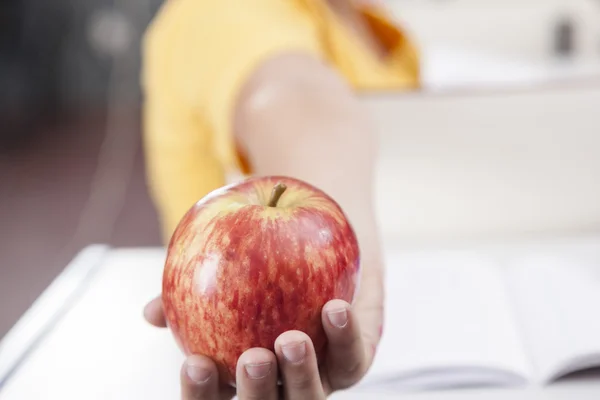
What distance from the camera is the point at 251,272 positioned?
400 mm

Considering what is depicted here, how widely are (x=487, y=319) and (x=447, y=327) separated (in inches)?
1.8

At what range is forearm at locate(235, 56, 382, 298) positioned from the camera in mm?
601

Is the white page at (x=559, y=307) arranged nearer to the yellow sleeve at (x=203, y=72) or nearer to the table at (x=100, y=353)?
the table at (x=100, y=353)

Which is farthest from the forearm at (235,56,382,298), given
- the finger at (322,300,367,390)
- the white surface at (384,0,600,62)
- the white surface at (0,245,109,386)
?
the white surface at (384,0,600,62)

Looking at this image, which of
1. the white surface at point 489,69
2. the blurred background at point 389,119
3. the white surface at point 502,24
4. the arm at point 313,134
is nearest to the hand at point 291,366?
the arm at point 313,134

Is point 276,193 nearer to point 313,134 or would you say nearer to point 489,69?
point 313,134

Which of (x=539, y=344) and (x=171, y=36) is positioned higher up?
(x=171, y=36)

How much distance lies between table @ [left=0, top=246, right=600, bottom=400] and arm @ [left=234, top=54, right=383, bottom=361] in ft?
0.58

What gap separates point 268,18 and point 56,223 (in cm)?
206

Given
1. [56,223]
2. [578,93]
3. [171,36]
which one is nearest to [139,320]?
[171,36]

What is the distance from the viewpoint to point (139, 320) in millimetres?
748

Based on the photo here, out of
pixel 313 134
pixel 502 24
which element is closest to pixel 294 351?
pixel 313 134

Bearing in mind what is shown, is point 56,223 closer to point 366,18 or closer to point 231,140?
point 366,18

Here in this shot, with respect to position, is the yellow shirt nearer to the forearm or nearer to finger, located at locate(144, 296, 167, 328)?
the forearm
